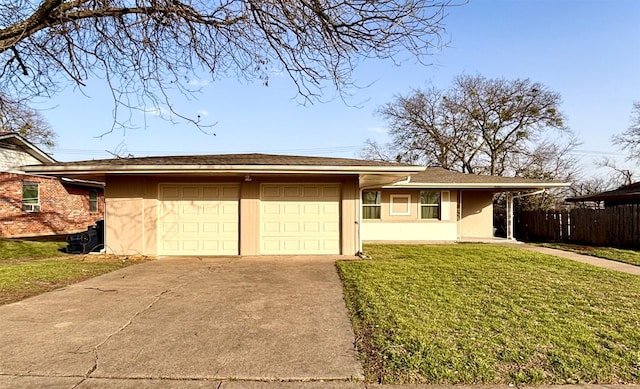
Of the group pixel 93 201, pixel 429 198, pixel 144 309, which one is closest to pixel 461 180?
pixel 429 198

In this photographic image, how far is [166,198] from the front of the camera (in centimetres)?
1039

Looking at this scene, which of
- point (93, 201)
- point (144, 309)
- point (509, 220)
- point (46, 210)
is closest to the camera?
point (144, 309)

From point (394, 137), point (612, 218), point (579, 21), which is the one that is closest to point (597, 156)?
point (394, 137)

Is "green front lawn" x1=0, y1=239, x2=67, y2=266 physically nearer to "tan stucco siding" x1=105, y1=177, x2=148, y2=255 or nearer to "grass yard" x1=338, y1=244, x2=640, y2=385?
"tan stucco siding" x1=105, y1=177, x2=148, y2=255

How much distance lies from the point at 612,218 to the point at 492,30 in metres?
11.5

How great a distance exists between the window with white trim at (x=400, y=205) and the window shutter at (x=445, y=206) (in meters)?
1.31

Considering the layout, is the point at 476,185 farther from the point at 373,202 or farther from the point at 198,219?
the point at 198,219

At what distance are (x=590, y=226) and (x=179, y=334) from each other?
16.9 m

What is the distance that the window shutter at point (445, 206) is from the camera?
14.9 m

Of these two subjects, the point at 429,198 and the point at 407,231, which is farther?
the point at 429,198

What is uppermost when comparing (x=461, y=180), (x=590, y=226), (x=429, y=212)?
(x=461, y=180)

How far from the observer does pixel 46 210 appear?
18.5 metres

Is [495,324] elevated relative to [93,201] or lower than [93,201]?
lower

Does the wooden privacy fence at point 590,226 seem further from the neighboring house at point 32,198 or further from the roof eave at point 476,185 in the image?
the neighboring house at point 32,198
